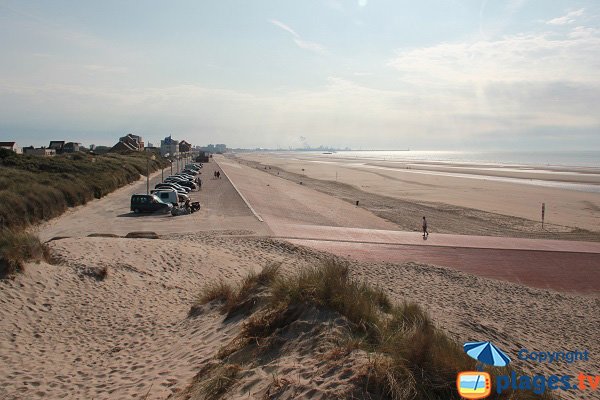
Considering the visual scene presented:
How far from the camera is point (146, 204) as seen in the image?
86.1 ft

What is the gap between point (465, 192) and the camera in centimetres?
4831

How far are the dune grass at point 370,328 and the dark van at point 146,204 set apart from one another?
17601 millimetres

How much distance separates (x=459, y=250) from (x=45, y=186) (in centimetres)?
2281

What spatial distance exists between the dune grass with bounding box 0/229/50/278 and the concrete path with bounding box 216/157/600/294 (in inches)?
400

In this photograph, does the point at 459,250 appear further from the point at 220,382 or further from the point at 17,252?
the point at 17,252

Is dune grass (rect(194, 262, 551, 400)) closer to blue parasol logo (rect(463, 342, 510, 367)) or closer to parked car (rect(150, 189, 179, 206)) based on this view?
blue parasol logo (rect(463, 342, 510, 367))

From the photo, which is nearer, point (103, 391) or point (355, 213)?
point (103, 391)

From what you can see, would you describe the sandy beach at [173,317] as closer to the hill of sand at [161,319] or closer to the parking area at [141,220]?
the hill of sand at [161,319]

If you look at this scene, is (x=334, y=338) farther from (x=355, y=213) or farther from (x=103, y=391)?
(x=355, y=213)

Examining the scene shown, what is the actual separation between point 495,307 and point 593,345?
256 cm

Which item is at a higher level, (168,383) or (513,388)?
(513,388)

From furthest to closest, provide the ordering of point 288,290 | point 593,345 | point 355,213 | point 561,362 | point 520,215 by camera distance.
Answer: point 520,215 < point 355,213 < point 593,345 < point 561,362 < point 288,290

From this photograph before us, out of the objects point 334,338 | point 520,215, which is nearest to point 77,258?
point 334,338

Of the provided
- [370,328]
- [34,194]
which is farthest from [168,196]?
[370,328]
